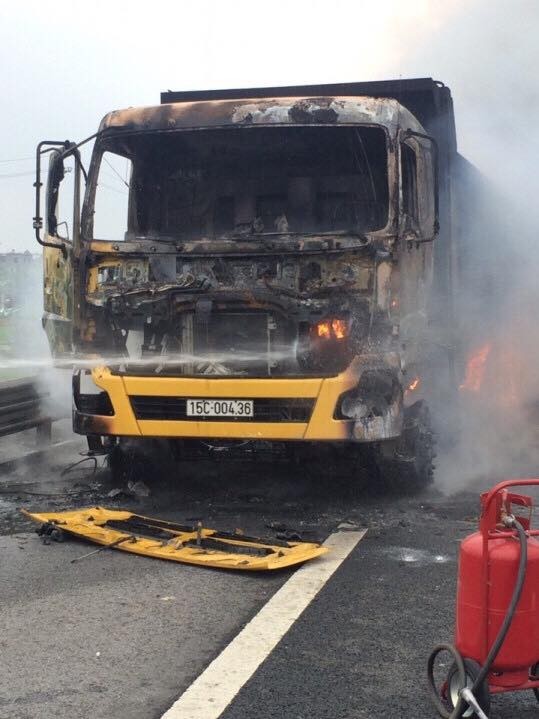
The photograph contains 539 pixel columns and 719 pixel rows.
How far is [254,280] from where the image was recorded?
21.8 feet

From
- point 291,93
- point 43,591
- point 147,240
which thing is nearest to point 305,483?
point 147,240

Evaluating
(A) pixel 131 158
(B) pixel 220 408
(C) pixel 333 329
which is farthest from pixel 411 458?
(A) pixel 131 158

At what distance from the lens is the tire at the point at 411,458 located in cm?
695

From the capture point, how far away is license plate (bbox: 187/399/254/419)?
6477 mm

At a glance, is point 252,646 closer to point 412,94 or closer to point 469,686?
point 469,686

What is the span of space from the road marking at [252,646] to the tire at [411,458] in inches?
65.8

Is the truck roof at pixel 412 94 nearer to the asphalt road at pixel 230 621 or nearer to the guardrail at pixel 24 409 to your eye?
the guardrail at pixel 24 409

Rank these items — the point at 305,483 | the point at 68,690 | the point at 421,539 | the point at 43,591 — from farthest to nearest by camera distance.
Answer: the point at 305,483, the point at 421,539, the point at 43,591, the point at 68,690

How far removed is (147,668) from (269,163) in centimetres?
443

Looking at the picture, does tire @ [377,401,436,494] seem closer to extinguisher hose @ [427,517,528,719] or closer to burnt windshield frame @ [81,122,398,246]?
burnt windshield frame @ [81,122,398,246]

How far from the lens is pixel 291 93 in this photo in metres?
9.02

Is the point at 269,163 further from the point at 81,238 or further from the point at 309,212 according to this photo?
the point at 81,238

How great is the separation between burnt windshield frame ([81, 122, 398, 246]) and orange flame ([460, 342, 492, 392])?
2.74 m

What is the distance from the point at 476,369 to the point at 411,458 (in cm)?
264
